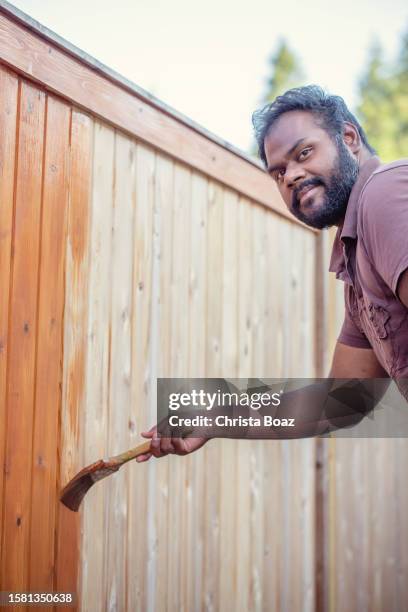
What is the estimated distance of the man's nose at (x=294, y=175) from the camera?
6.95 feet

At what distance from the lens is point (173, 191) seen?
2924 mm

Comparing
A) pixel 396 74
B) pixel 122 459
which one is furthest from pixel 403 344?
pixel 396 74

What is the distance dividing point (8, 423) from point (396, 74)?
20.5 m

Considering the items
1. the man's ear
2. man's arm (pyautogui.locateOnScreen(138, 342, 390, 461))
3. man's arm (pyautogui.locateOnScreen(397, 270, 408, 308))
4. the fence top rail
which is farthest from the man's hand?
the fence top rail

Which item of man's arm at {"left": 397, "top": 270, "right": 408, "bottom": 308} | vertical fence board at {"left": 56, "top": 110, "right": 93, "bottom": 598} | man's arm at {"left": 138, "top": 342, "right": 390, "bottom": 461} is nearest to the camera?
man's arm at {"left": 397, "top": 270, "right": 408, "bottom": 308}

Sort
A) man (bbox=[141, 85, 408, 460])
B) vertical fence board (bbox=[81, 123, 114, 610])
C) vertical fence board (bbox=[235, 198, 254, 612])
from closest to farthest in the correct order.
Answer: man (bbox=[141, 85, 408, 460])
vertical fence board (bbox=[81, 123, 114, 610])
vertical fence board (bbox=[235, 198, 254, 612])

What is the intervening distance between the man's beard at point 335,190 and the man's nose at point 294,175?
0.02m

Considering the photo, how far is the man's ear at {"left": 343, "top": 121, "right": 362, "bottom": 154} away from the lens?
7.14 feet

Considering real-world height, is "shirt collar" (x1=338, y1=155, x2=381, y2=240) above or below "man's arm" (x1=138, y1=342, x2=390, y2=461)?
above

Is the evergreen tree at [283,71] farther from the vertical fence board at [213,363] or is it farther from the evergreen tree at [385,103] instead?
the vertical fence board at [213,363]

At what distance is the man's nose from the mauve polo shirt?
158 millimetres

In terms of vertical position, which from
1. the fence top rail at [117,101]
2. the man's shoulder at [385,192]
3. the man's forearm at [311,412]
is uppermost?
the fence top rail at [117,101]

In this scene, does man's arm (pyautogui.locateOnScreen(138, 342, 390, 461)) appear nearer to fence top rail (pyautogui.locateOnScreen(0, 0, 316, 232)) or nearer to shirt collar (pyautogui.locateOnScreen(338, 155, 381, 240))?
shirt collar (pyautogui.locateOnScreen(338, 155, 381, 240))

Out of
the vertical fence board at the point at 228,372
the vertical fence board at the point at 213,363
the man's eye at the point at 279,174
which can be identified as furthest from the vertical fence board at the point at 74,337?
the vertical fence board at the point at 228,372
